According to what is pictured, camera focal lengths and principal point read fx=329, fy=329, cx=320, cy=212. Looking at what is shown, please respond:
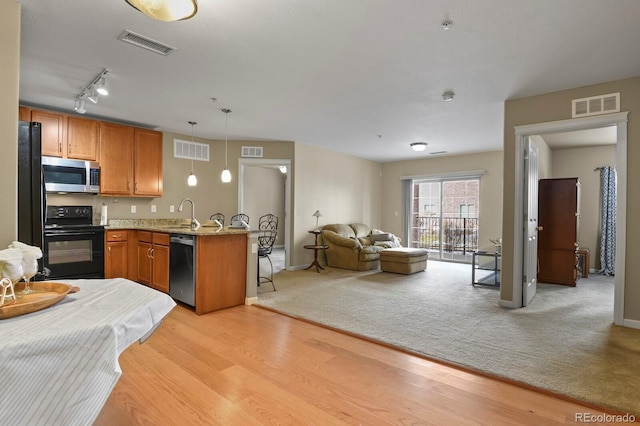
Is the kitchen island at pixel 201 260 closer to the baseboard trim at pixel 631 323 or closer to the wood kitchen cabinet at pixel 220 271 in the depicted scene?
the wood kitchen cabinet at pixel 220 271

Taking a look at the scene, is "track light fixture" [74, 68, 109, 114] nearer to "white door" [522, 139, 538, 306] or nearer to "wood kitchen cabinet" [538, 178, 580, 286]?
"white door" [522, 139, 538, 306]

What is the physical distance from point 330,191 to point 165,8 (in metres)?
5.97

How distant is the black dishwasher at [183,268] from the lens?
3.71 m

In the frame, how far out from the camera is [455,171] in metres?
7.86

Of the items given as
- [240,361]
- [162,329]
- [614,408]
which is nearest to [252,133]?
[162,329]

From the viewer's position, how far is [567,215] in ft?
17.5

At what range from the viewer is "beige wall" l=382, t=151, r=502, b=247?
24.1 feet

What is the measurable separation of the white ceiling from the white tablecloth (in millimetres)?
2096

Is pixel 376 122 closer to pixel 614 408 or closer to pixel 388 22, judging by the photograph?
pixel 388 22

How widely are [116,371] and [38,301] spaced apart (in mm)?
404

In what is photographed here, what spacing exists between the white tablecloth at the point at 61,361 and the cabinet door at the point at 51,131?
14.2ft

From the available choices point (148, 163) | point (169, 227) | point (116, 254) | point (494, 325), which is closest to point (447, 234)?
point (494, 325)

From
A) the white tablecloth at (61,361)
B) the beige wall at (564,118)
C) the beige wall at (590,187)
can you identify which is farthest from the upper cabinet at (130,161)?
the beige wall at (590,187)

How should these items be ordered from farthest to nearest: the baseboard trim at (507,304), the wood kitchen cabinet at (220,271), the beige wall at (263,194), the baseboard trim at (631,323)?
the beige wall at (263,194) → the baseboard trim at (507,304) → the wood kitchen cabinet at (220,271) → the baseboard trim at (631,323)
